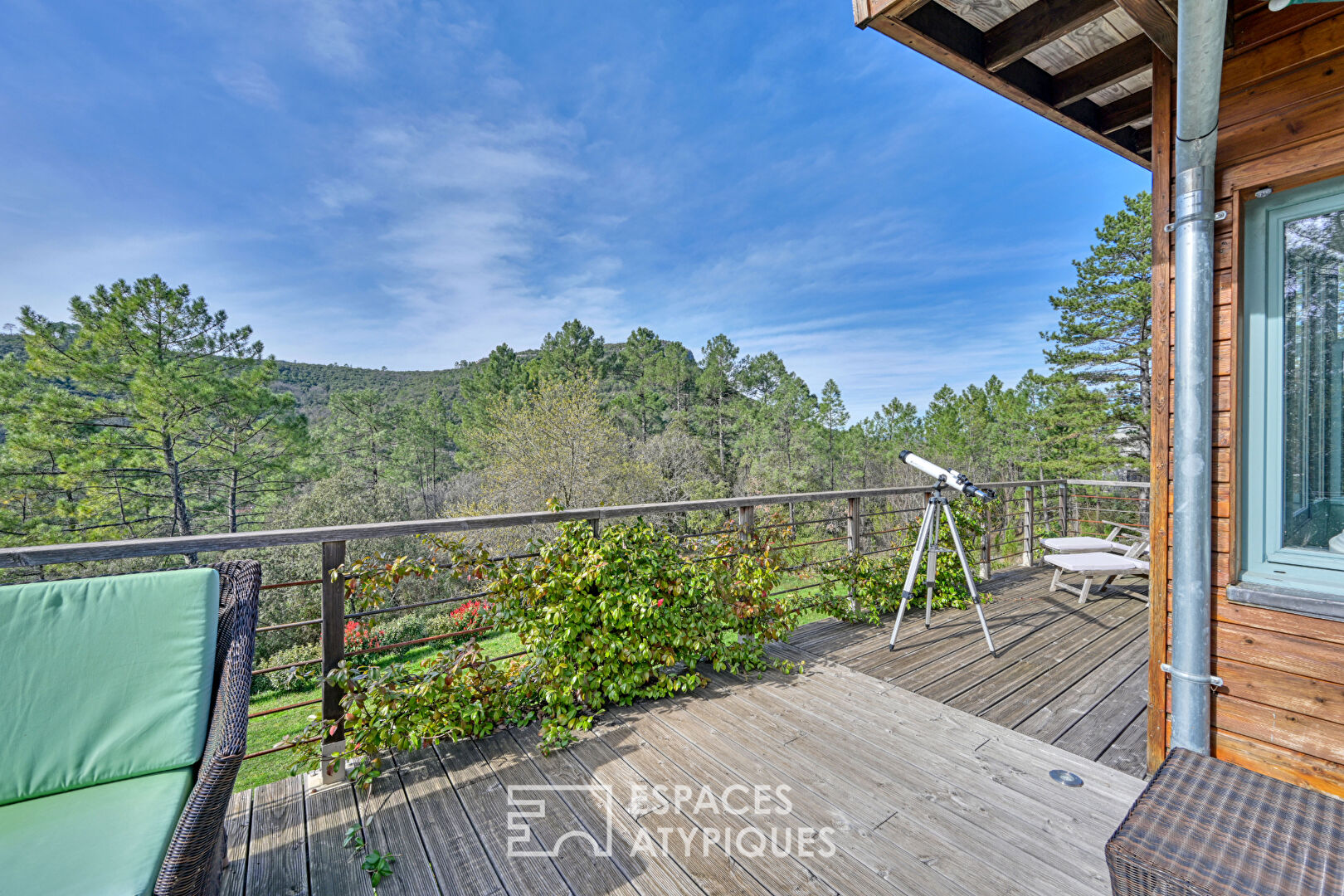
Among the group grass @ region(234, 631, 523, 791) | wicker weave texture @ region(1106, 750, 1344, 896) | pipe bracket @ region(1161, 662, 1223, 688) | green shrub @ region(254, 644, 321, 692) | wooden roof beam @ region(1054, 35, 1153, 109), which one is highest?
wooden roof beam @ region(1054, 35, 1153, 109)

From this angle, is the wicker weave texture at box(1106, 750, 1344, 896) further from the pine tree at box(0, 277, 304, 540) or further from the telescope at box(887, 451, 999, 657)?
the pine tree at box(0, 277, 304, 540)

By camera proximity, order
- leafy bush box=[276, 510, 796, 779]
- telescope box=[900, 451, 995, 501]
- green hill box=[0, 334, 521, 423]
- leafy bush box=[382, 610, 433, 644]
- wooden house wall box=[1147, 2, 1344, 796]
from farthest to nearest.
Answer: green hill box=[0, 334, 521, 423] < leafy bush box=[382, 610, 433, 644] < telescope box=[900, 451, 995, 501] < leafy bush box=[276, 510, 796, 779] < wooden house wall box=[1147, 2, 1344, 796]

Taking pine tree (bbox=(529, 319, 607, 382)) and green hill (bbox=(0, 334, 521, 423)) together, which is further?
green hill (bbox=(0, 334, 521, 423))

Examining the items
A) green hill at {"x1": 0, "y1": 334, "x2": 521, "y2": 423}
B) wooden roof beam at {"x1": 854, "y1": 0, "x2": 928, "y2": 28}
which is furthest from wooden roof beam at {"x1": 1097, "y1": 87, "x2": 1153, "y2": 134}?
green hill at {"x1": 0, "y1": 334, "x2": 521, "y2": 423}

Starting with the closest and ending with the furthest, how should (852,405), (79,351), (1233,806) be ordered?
(1233,806) → (79,351) → (852,405)

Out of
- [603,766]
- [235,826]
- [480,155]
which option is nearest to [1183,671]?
[603,766]

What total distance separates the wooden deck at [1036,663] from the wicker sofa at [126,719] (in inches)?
108

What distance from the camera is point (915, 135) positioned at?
911 cm

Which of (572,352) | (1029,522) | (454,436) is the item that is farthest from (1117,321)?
(454,436)

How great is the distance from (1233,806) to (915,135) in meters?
10.7

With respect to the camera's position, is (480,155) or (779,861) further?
(480,155)

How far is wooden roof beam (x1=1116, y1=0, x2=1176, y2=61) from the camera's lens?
1.45 meters

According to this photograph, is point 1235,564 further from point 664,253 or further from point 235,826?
point 664,253

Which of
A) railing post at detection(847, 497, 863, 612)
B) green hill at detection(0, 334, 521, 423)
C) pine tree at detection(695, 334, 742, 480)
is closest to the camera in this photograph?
railing post at detection(847, 497, 863, 612)
